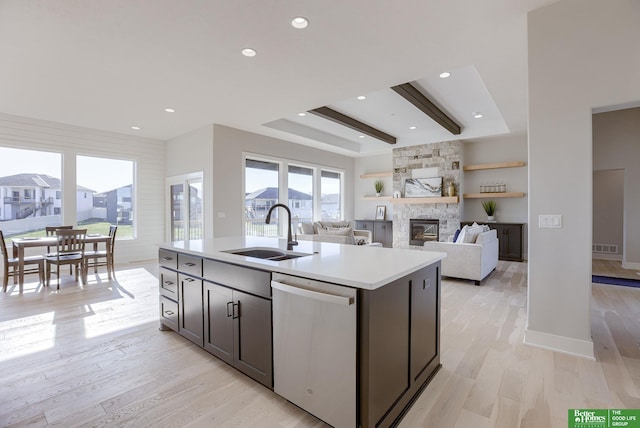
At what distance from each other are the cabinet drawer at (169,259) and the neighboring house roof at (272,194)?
12.4 feet

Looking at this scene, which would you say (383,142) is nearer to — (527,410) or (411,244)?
(411,244)

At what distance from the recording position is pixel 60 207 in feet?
19.3

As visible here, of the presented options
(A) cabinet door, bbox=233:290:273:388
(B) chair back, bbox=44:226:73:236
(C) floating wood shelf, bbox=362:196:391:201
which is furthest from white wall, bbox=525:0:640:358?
(B) chair back, bbox=44:226:73:236

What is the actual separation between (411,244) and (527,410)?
20.7 ft

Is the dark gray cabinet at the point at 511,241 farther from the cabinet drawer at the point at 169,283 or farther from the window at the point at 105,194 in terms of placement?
the window at the point at 105,194

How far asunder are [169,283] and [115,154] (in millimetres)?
5091

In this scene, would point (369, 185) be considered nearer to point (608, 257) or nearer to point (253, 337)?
point (608, 257)

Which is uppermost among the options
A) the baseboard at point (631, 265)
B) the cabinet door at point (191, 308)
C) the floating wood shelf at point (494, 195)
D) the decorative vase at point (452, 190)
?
the decorative vase at point (452, 190)

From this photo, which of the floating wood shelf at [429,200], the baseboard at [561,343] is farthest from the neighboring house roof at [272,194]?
the baseboard at [561,343]

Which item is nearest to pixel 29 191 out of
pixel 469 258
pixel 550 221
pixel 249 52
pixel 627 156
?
pixel 249 52

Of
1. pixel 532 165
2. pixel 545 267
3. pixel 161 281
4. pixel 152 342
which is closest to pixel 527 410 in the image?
pixel 545 267

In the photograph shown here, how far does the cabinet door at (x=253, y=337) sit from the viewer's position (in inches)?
74.8

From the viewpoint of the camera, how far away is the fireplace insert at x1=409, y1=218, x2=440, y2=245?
25.0 feet

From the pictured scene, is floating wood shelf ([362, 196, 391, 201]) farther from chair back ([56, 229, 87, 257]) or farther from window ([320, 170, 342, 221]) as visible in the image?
chair back ([56, 229, 87, 257])
